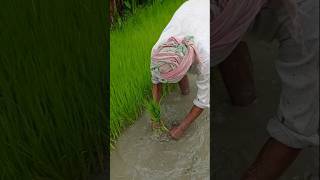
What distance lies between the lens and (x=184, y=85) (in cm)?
133

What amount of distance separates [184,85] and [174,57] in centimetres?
8

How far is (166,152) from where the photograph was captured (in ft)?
4.58

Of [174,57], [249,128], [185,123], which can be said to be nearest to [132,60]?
[174,57]

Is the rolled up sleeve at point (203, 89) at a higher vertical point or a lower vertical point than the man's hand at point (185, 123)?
higher

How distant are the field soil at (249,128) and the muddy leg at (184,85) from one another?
0.07 metres

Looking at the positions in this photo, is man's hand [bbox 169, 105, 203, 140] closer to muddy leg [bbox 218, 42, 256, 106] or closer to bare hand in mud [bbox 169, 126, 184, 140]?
bare hand in mud [bbox 169, 126, 184, 140]

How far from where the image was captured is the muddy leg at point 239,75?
1.32 metres

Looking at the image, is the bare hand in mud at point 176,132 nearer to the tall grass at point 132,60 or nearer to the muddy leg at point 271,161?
the tall grass at point 132,60

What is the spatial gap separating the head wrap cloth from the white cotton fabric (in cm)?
1
